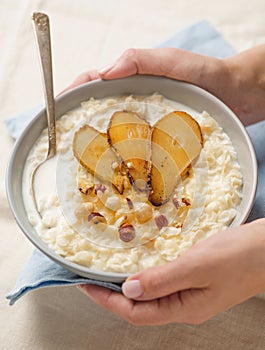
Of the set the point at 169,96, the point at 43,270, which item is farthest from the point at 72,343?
the point at 169,96

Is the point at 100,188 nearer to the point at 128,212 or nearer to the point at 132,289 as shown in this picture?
the point at 128,212

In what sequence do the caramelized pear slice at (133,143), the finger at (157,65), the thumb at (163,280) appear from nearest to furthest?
the thumb at (163,280) → the caramelized pear slice at (133,143) → the finger at (157,65)

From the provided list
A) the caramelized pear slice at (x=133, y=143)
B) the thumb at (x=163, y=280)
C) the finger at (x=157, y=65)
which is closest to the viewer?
the thumb at (x=163, y=280)

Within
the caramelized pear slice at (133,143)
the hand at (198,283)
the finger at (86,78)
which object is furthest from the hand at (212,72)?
the hand at (198,283)

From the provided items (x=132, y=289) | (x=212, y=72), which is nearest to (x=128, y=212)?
(x=132, y=289)

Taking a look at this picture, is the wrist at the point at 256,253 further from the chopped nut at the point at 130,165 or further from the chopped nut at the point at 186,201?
the chopped nut at the point at 130,165

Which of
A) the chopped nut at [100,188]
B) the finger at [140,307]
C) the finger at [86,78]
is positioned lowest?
the finger at [140,307]
